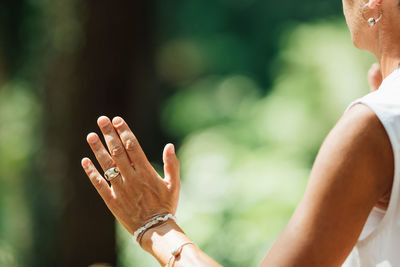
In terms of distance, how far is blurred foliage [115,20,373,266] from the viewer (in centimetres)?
530

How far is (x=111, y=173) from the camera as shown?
165 centimetres

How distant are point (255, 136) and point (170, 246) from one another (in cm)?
479

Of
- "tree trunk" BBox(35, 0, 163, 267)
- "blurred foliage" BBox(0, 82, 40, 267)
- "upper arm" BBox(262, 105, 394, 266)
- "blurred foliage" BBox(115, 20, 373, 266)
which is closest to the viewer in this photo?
"upper arm" BBox(262, 105, 394, 266)

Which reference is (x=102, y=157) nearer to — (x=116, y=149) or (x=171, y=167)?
(x=116, y=149)

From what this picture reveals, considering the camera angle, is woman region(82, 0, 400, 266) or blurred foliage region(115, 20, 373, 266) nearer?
woman region(82, 0, 400, 266)

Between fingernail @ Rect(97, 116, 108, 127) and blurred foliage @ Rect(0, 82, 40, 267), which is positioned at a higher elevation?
fingernail @ Rect(97, 116, 108, 127)

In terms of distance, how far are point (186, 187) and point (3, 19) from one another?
379cm

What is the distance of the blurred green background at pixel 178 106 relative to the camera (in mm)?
3662

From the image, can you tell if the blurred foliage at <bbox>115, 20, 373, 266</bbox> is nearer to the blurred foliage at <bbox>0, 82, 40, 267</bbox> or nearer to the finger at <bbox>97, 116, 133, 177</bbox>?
the blurred foliage at <bbox>0, 82, 40, 267</bbox>

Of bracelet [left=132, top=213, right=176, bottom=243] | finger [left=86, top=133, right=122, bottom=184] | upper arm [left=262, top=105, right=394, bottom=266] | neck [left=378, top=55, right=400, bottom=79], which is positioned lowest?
bracelet [left=132, top=213, right=176, bottom=243]

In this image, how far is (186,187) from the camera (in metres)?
5.79

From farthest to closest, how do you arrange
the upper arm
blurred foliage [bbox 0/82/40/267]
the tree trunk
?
blurred foliage [bbox 0/82/40/267] < the tree trunk < the upper arm

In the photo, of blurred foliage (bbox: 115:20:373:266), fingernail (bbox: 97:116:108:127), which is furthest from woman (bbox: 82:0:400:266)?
blurred foliage (bbox: 115:20:373:266)

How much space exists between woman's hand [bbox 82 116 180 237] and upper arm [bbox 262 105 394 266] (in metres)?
0.53
